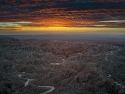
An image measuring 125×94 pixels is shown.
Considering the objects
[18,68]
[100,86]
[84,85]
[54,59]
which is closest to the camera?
[100,86]

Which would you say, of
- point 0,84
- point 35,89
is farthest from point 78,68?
point 0,84

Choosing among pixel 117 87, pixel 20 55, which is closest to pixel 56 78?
pixel 117 87

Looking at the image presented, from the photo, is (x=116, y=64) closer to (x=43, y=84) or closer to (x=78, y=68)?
(x=78, y=68)

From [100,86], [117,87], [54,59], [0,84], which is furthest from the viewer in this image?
[54,59]

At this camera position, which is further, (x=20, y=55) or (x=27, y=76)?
(x=20, y=55)

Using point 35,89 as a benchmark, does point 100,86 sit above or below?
above

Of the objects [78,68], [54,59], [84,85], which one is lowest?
[54,59]

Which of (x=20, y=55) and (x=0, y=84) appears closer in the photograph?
(x=0, y=84)

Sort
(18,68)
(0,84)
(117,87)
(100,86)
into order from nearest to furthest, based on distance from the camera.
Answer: (117,87)
(100,86)
(0,84)
(18,68)

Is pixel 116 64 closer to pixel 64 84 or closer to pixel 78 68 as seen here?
pixel 78 68
